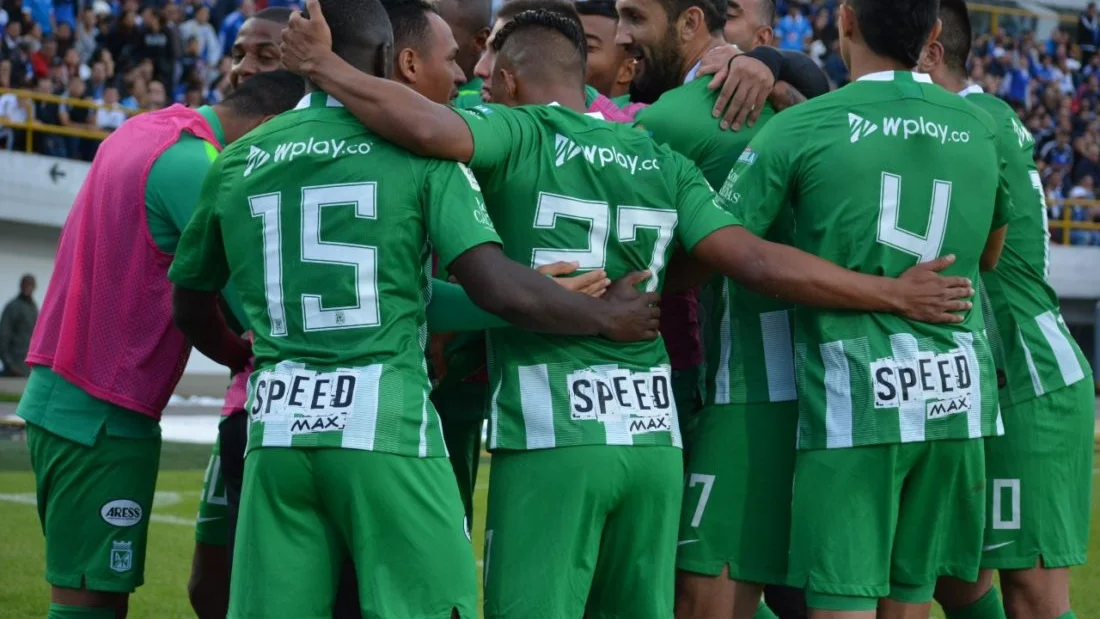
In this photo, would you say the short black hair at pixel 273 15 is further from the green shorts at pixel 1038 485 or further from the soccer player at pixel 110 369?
the green shorts at pixel 1038 485

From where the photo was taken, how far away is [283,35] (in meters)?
4.11

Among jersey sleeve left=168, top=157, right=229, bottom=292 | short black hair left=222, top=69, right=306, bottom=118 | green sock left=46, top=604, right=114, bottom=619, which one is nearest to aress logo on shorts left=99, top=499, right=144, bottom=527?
green sock left=46, top=604, right=114, bottom=619

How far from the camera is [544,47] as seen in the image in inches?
176

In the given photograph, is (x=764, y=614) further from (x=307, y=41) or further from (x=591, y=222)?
(x=307, y=41)

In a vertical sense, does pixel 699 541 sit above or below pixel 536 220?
below

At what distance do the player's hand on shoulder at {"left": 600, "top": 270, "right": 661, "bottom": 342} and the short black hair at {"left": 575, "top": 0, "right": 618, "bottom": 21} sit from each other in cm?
224

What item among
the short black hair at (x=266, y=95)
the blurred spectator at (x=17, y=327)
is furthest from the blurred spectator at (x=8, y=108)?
the short black hair at (x=266, y=95)

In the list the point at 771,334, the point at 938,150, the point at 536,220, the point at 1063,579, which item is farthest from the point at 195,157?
the point at 1063,579

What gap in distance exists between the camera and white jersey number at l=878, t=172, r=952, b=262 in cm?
445

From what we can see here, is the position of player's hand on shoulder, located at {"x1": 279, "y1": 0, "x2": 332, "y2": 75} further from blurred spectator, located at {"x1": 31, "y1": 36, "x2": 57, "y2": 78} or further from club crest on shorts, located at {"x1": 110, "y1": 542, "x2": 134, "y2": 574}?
blurred spectator, located at {"x1": 31, "y1": 36, "x2": 57, "y2": 78}

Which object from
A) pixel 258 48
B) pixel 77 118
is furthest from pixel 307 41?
pixel 77 118

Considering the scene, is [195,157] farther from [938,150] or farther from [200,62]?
[200,62]

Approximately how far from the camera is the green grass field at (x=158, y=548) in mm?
7672

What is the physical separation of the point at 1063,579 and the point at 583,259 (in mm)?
2243
